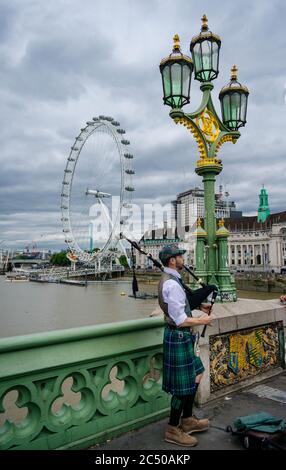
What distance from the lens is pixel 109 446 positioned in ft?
10.7

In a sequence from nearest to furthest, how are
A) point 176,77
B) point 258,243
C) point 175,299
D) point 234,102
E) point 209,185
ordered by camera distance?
point 175,299, point 176,77, point 209,185, point 234,102, point 258,243

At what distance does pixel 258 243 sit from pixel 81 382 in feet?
388

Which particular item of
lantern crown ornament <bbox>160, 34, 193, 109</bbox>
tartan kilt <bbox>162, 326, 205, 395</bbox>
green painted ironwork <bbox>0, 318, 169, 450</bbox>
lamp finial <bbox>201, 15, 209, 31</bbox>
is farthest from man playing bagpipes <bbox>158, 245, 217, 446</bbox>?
lamp finial <bbox>201, 15, 209, 31</bbox>

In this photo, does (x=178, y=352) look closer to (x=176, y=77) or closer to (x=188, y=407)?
(x=188, y=407)

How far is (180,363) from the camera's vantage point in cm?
329

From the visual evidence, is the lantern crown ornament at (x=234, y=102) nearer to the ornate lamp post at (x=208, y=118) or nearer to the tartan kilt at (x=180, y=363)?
the ornate lamp post at (x=208, y=118)

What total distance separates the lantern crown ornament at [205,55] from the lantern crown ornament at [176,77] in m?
0.68

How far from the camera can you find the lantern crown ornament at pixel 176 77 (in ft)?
18.0

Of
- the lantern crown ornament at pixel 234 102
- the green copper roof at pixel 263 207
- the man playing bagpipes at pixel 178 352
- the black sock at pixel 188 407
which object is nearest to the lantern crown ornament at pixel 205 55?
the lantern crown ornament at pixel 234 102

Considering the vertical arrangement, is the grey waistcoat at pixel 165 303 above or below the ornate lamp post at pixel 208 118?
below

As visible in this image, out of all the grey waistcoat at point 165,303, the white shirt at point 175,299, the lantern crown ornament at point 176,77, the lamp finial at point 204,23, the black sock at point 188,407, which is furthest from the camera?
the lamp finial at point 204,23

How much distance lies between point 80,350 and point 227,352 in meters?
1.94

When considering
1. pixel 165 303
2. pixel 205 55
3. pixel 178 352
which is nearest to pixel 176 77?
pixel 205 55
